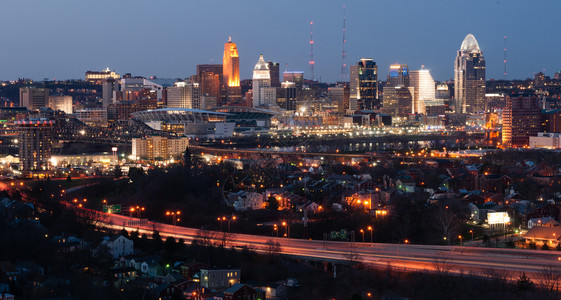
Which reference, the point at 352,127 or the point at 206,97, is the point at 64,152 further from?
the point at 206,97

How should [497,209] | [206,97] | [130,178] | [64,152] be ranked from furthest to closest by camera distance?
[206,97] → [64,152] → [130,178] → [497,209]

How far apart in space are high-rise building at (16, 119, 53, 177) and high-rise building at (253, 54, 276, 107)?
4923cm

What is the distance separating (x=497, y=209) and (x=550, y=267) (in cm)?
648

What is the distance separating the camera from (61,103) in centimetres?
7625

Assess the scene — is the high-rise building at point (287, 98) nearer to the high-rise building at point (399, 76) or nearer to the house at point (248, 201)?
the high-rise building at point (399, 76)

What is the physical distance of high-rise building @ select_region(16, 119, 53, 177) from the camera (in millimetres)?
32344

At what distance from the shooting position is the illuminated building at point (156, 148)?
38344 mm

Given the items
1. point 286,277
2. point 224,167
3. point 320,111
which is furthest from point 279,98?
point 286,277

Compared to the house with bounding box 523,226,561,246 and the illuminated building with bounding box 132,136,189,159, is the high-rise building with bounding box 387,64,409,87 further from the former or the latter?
the house with bounding box 523,226,561,246

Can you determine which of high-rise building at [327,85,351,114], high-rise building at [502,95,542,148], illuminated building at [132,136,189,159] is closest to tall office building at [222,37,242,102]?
high-rise building at [327,85,351,114]

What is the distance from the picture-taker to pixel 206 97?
76688 mm

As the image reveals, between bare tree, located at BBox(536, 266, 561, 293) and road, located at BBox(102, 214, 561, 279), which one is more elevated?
road, located at BBox(102, 214, 561, 279)

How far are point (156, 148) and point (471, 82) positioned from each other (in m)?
56.4

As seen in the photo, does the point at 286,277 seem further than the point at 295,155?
No
